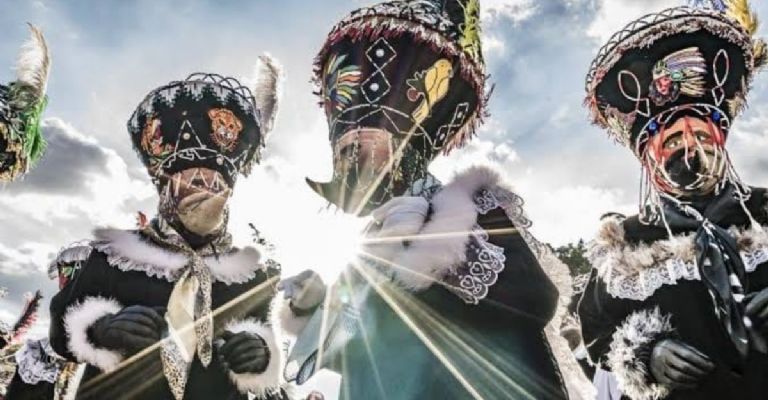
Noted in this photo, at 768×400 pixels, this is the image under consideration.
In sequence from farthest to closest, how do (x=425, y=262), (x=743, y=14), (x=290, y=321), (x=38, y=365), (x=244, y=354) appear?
1. (x=38, y=365)
2. (x=244, y=354)
3. (x=743, y=14)
4. (x=290, y=321)
5. (x=425, y=262)

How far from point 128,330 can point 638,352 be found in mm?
2536

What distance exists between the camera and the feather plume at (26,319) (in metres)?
6.41

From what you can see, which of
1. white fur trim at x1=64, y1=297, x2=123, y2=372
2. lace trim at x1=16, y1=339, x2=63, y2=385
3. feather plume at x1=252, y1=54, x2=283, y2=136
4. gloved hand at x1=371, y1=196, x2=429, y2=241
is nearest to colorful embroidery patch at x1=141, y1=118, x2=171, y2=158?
feather plume at x1=252, y1=54, x2=283, y2=136

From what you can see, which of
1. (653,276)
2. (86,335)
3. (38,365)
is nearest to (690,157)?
(653,276)

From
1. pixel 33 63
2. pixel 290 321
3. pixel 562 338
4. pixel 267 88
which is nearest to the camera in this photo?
pixel 562 338

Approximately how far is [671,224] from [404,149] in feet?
4.41

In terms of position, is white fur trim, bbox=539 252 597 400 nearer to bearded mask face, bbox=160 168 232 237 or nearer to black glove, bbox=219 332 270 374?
black glove, bbox=219 332 270 374

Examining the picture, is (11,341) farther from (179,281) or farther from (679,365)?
(679,365)

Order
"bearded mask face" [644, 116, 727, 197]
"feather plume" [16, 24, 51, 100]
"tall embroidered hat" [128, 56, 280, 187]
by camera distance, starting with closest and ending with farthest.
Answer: "bearded mask face" [644, 116, 727, 197], "tall embroidered hat" [128, 56, 280, 187], "feather plume" [16, 24, 51, 100]

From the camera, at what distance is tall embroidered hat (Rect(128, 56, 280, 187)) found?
4.55 m

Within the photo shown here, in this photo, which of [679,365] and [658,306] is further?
[658,306]

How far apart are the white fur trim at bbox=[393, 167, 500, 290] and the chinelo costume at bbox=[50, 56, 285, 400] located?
186 centimetres

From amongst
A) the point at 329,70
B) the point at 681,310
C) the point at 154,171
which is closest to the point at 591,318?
the point at 681,310

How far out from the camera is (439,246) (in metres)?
2.63
